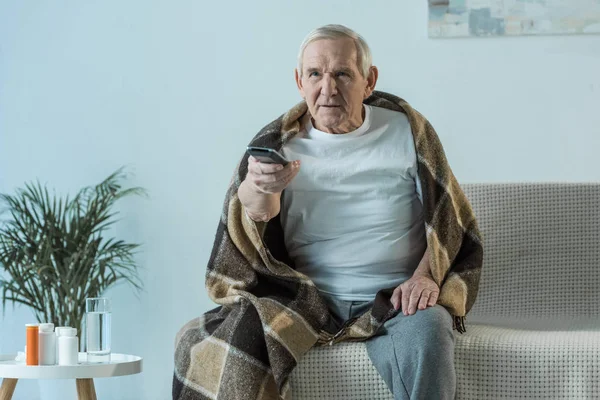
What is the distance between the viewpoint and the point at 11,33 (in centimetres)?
334

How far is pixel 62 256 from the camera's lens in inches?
119

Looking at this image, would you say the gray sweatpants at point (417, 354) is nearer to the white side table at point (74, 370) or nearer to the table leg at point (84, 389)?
the white side table at point (74, 370)

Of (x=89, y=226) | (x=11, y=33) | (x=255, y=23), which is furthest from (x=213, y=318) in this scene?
(x=11, y=33)

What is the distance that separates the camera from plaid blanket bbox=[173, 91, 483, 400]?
1841mm

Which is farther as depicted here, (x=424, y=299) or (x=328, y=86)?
(x=328, y=86)

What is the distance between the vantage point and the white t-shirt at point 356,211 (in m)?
2.04

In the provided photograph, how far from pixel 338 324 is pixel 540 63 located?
137cm

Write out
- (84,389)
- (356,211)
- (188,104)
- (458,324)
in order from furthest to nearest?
(188,104)
(84,389)
(356,211)
(458,324)

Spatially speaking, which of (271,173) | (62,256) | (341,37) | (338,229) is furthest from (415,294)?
(62,256)

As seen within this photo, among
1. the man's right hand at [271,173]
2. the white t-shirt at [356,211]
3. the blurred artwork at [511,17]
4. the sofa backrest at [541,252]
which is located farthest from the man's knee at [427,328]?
the blurred artwork at [511,17]

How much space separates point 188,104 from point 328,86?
4.18 ft

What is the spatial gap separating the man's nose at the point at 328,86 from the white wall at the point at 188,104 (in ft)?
3.36

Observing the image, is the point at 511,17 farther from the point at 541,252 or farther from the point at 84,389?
the point at 84,389

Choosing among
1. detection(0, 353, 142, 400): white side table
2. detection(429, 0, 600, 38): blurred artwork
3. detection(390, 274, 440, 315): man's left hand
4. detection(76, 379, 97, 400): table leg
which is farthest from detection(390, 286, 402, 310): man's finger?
detection(429, 0, 600, 38): blurred artwork
